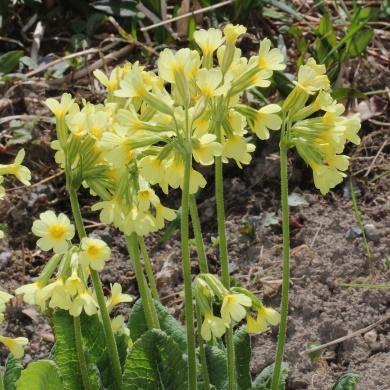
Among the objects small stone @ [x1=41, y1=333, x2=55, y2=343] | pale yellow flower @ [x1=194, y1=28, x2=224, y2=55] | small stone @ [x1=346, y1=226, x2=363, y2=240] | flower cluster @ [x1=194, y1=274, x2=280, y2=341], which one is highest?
pale yellow flower @ [x1=194, y1=28, x2=224, y2=55]

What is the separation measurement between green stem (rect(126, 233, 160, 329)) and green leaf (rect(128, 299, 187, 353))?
7.3 inches

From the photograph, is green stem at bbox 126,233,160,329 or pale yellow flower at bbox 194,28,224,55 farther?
green stem at bbox 126,233,160,329

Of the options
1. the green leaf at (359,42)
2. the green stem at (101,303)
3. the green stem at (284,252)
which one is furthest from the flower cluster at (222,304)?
the green leaf at (359,42)

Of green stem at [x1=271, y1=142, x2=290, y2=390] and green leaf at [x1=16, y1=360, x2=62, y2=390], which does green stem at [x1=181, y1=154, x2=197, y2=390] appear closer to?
green stem at [x1=271, y1=142, x2=290, y2=390]

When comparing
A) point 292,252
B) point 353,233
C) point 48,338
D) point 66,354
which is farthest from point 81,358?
point 353,233

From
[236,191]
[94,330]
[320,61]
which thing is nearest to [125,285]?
[236,191]

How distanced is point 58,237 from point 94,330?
63cm

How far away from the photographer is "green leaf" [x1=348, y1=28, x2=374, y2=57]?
3893 mm

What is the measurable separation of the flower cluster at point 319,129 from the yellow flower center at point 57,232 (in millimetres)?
492

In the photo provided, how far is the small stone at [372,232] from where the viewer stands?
3344mm

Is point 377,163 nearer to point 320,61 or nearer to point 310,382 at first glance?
point 320,61

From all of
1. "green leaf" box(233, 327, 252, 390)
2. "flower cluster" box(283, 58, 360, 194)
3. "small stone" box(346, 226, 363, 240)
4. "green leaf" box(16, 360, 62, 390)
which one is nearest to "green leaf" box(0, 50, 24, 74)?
"small stone" box(346, 226, 363, 240)

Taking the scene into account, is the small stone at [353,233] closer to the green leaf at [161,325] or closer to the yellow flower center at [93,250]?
the green leaf at [161,325]

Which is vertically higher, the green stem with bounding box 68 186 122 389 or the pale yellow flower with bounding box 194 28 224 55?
the pale yellow flower with bounding box 194 28 224 55
